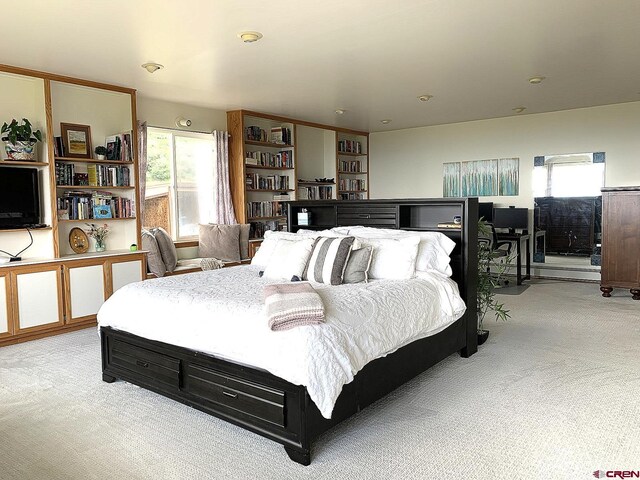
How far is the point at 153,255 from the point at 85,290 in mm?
848

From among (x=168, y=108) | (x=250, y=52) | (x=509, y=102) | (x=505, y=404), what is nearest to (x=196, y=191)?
(x=168, y=108)

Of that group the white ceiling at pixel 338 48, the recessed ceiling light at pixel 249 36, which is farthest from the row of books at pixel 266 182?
the recessed ceiling light at pixel 249 36

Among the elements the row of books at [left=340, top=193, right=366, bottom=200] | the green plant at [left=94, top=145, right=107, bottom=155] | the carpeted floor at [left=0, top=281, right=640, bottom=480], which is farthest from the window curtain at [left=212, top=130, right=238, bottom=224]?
the carpeted floor at [left=0, top=281, right=640, bottom=480]

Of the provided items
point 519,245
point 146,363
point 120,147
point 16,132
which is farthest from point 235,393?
point 519,245

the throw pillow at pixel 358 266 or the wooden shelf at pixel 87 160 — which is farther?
the wooden shelf at pixel 87 160

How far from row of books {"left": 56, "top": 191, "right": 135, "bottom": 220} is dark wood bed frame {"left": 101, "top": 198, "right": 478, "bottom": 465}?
6.91 feet

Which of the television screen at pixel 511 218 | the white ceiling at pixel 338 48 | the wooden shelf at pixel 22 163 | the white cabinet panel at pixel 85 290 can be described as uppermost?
the white ceiling at pixel 338 48

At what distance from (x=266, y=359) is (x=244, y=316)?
0.28 m

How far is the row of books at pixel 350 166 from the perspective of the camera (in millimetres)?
8672

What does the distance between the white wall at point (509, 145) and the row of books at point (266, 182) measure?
228 centimetres

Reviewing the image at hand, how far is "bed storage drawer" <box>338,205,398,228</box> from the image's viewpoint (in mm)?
4191

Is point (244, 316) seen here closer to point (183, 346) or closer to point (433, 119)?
A: point (183, 346)

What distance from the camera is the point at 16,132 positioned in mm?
4434

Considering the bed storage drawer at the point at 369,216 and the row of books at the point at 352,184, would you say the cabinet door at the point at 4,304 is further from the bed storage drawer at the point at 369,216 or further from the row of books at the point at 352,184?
the row of books at the point at 352,184
